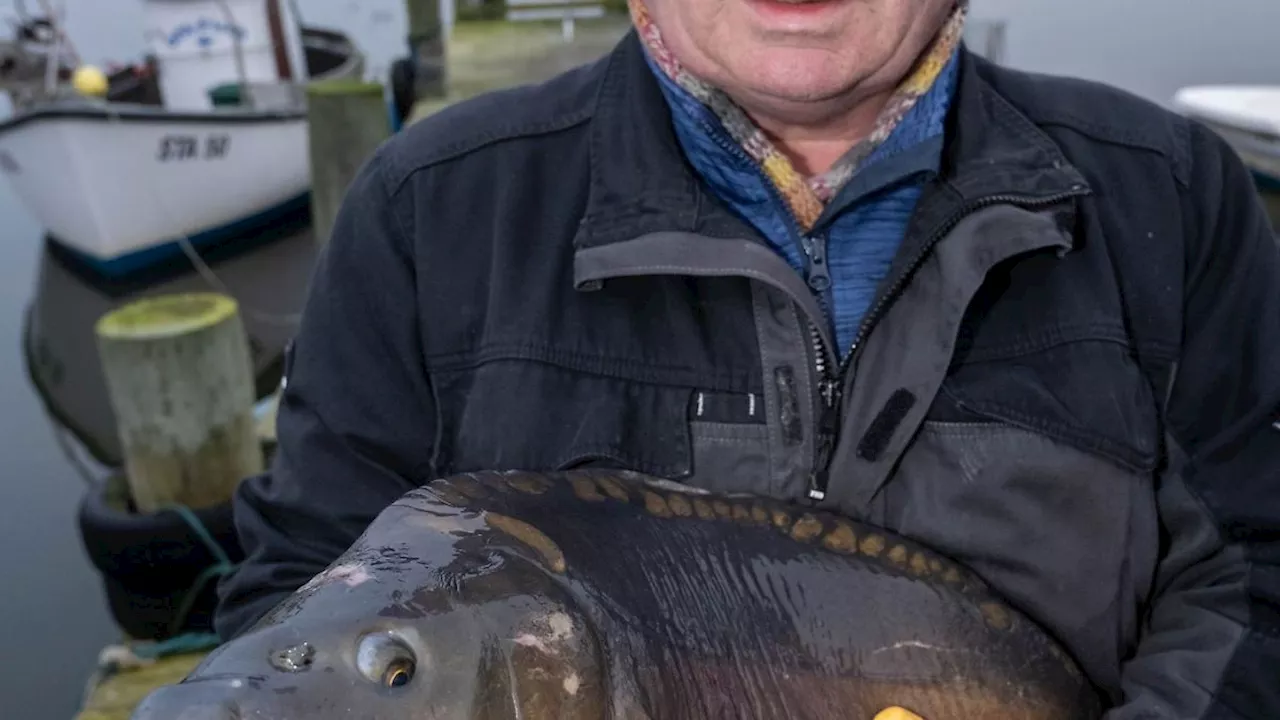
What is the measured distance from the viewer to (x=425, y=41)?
12.0 m

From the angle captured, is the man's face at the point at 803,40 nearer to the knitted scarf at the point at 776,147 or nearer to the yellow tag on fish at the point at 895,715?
the knitted scarf at the point at 776,147

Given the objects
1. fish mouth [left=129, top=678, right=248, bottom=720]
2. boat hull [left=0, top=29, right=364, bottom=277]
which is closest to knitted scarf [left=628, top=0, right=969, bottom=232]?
fish mouth [left=129, top=678, right=248, bottom=720]

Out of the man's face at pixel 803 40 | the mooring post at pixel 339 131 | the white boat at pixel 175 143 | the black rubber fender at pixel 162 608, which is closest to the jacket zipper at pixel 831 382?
the man's face at pixel 803 40

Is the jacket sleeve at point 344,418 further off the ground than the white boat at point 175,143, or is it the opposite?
the jacket sleeve at point 344,418

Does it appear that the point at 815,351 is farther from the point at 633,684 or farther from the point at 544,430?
the point at 633,684

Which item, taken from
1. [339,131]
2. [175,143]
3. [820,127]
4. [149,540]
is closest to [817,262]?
[820,127]

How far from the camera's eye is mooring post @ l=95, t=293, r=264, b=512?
14.0ft

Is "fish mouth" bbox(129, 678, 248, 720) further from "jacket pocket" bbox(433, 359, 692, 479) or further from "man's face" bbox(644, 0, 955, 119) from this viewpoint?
"man's face" bbox(644, 0, 955, 119)

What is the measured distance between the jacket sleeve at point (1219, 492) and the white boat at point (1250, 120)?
8442 millimetres

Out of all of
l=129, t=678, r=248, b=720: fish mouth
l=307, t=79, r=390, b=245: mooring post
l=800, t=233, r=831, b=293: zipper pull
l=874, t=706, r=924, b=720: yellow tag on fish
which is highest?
l=800, t=233, r=831, b=293: zipper pull

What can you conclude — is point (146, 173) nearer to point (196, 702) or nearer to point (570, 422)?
point (570, 422)

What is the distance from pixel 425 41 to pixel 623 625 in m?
11.5

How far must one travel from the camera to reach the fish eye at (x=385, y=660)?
110 centimetres

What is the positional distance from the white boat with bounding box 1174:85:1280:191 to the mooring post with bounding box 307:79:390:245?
6.54 m
